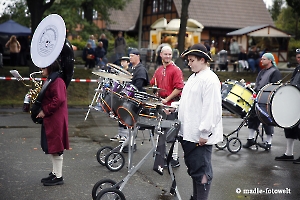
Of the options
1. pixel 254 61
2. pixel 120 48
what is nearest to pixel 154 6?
pixel 254 61

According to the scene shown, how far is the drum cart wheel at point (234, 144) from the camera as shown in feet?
31.9

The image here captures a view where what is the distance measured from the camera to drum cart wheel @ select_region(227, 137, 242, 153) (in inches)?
382

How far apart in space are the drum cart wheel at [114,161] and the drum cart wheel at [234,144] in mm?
2775

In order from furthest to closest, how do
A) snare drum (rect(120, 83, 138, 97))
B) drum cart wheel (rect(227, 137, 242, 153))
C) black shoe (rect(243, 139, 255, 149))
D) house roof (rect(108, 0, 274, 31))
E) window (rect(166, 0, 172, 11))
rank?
window (rect(166, 0, 172, 11))
house roof (rect(108, 0, 274, 31))
black shoe (rect(243, 139, 255, 149))
drum cart wheel (rect(227, 137, 242, 153))
snare drum (rect(120, 83, 138, 97))

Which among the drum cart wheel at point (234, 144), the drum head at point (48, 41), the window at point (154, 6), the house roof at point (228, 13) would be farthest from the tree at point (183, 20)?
the window at point (154, 6)

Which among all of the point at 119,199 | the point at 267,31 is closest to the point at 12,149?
the point at 119,199

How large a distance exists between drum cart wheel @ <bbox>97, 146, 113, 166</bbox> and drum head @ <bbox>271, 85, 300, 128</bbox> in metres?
3.03

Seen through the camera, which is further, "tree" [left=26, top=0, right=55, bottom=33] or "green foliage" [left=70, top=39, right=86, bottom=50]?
"green foliage" [left=70, top=39, right=86, bottom=50]

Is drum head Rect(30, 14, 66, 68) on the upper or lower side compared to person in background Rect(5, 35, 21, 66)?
upper

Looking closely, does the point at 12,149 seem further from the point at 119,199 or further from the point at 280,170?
the point at 280,170

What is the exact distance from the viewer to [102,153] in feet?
27.3

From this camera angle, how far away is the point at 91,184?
22.9 feet

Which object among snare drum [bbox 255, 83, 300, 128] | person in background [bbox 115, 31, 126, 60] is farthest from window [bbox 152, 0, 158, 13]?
snare drum [bbox 255, 83, 300, 128]

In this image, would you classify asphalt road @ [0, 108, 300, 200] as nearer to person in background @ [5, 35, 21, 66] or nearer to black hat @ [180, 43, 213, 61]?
black hat @ [180, 43, 213, 61]
